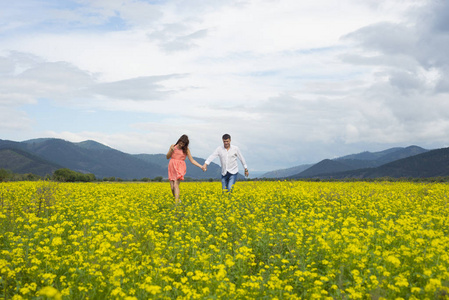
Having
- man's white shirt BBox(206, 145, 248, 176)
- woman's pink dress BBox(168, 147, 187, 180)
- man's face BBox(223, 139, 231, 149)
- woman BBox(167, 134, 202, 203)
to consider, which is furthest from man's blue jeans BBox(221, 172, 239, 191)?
woman's pink dress BBox(168, 147, 187, 180)

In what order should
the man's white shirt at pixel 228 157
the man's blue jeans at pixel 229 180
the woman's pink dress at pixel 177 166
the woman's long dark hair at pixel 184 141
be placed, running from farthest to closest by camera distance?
1. the man's blue jeans at pixel 229 180
2. the man's white shirt at pixel 228 157
3. the woman's long dark hair at pixel 184 141
4. the woman's pink dress at pixel 177 166

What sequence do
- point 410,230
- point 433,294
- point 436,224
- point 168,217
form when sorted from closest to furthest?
1. point 433,294
2. point 410,230
3. point 436,224
4. point 168,217

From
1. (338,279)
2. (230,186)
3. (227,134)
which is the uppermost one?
(227,134)

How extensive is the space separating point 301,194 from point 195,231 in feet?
22.7

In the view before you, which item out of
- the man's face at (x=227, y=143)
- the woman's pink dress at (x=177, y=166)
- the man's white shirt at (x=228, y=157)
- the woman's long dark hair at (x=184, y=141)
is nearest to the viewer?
the woman's pink dress at (x=177, y=166)

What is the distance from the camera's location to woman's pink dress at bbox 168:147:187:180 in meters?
13.9

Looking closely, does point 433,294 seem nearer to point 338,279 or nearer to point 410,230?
point 338,279

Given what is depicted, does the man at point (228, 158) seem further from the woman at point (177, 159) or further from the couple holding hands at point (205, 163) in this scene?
the woman at point (177, 159)

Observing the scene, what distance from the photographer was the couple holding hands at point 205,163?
551 inches

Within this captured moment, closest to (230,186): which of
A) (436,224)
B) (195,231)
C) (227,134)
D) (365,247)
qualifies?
(227,134)

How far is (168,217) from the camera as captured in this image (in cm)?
1132

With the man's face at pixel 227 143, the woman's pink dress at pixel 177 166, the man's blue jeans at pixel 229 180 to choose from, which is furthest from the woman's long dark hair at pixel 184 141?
the man's blue jeans at pixel 229 180

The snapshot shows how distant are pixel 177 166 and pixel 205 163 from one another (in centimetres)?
144

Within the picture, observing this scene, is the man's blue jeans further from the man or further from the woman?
the woman
